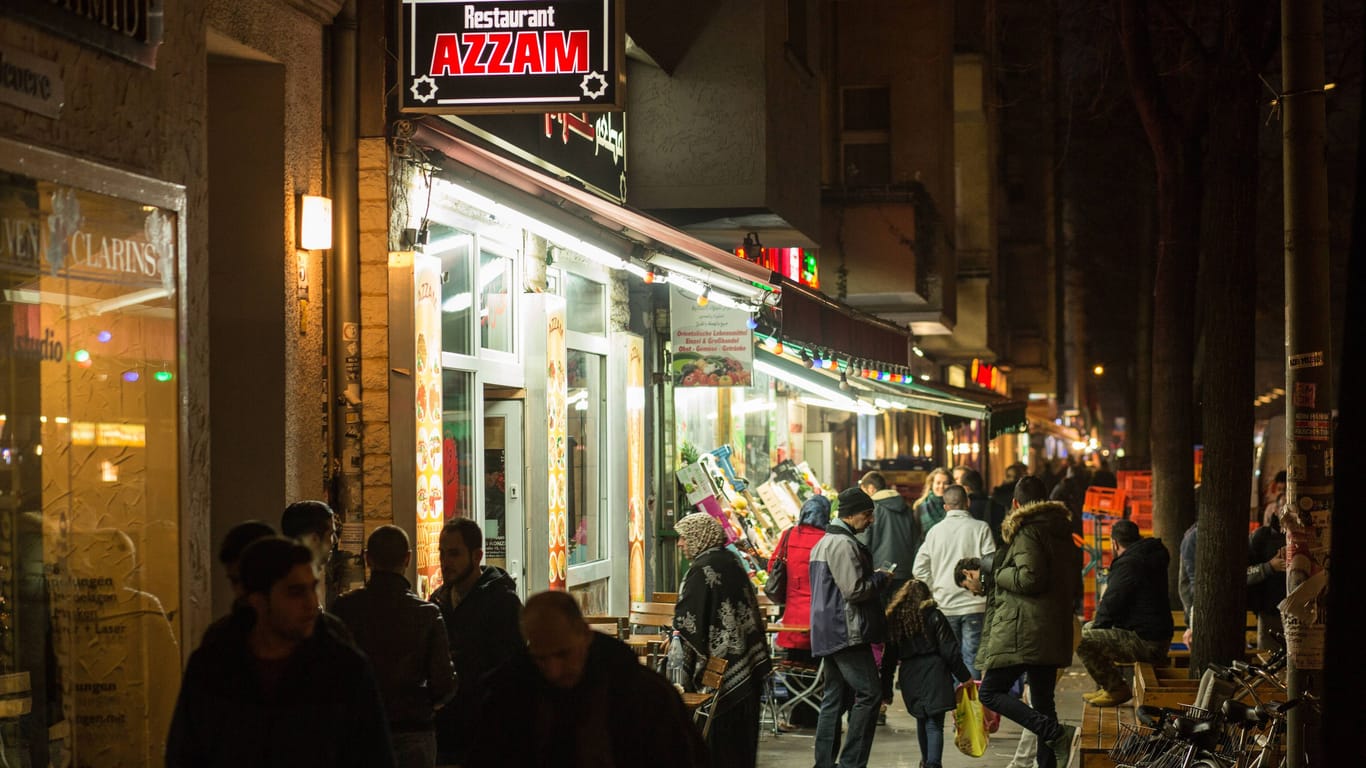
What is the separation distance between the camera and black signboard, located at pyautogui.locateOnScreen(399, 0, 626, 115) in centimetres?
900

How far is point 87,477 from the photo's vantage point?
6.71m

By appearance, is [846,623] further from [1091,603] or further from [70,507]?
[1091,603]

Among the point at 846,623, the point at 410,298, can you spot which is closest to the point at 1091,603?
the point at 846,623

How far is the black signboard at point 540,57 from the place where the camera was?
29.5 ft

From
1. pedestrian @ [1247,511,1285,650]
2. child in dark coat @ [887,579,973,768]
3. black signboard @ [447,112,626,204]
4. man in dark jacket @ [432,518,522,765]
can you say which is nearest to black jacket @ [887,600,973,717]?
child in dark coat @ [887,579,973,768]

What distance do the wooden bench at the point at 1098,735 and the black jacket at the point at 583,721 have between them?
505 cm

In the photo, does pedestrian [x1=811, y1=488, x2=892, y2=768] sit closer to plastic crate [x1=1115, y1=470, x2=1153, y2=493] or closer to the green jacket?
the green jacket

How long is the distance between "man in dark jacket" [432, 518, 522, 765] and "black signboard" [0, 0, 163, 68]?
2.51 m

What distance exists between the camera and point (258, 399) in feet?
28.3

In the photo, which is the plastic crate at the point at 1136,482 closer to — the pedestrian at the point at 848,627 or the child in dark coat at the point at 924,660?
the child in dark coat at the point at 924,660

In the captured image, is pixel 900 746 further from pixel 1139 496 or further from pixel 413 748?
pixel 1139 496

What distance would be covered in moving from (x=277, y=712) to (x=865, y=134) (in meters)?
22.2

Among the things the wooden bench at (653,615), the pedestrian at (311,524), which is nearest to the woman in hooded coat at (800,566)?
the wooden bench at (653,615)

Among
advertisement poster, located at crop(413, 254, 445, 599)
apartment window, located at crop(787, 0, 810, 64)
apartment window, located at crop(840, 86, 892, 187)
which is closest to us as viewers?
advertisement poster, located at crop(413, 254, 445, 599)
